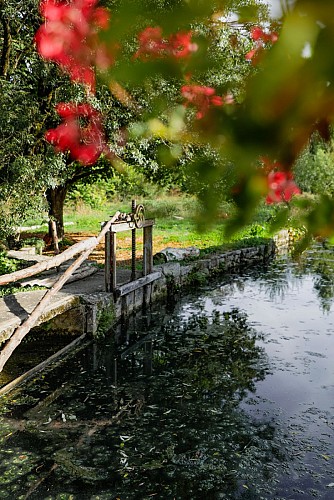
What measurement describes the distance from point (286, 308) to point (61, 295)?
13.5ft

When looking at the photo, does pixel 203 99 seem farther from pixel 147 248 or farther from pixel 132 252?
pixel 147 248

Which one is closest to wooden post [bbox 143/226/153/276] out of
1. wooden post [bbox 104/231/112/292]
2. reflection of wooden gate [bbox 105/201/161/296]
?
reflection of wooden gate [bbox 105/201/161/296]

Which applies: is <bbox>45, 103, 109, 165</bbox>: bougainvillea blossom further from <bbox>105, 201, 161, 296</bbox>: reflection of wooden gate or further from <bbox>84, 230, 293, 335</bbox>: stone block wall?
<bbox>84, 230, 293, 335</bbox>: stone block wall

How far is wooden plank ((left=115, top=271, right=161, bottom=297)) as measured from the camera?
26.9 feet

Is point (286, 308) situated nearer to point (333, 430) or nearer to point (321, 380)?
point (321, 380)

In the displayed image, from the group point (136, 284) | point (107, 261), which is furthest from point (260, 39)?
point (136, 284)

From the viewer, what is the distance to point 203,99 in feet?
2.77

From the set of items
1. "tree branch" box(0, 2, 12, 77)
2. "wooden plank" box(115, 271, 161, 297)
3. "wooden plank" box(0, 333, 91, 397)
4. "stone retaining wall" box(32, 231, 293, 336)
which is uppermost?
"tree branch" box(0, 2, 12, 77)

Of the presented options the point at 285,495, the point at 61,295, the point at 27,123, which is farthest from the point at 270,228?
the point at 27,123

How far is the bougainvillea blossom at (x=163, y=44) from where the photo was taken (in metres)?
0.75

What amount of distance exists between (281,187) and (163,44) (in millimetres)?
293

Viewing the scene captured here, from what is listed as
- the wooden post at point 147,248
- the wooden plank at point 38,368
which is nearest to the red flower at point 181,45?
the wooden plank at point 38,368

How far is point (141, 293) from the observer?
948cm

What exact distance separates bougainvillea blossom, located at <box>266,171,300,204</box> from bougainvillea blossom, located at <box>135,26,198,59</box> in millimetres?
203
